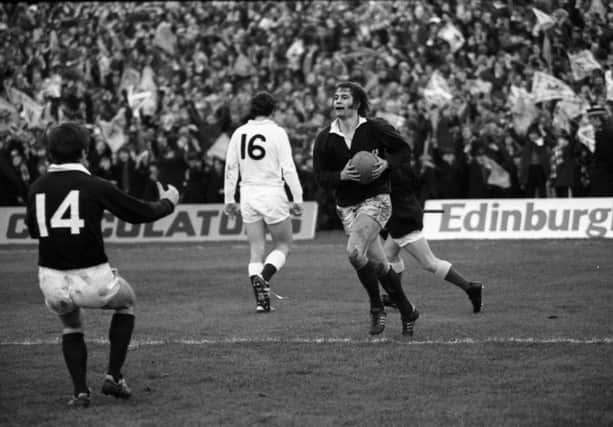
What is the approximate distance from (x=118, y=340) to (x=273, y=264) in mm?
5215

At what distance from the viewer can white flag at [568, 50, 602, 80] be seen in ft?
76.8

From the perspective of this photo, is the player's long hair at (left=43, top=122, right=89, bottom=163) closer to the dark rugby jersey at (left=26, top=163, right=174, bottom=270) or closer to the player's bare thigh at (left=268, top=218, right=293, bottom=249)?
the dark rugby jersey at (left=26, top=163, right=174, bottom=270)

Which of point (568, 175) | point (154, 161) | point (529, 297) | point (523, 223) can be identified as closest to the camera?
point (529, 297)

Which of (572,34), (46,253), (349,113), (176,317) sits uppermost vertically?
(572,34)

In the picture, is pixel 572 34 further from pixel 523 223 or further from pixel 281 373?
pixel 281 373

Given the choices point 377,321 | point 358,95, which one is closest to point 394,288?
point 377,321

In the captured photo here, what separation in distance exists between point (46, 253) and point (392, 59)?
1929 centimetres

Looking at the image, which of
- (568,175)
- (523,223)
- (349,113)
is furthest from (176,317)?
(568,175)

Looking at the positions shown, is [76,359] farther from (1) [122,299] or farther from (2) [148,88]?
(2) [148,88]

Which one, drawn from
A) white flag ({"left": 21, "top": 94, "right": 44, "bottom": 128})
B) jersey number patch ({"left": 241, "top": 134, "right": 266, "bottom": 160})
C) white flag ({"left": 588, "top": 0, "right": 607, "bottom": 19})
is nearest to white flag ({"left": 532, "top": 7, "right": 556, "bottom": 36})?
white flag ({"left": 588, "top": 0, "right": 607, "bottom": 19})

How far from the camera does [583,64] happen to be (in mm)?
23562

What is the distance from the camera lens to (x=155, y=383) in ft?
27.8

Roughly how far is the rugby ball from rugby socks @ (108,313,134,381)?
298 centimetres

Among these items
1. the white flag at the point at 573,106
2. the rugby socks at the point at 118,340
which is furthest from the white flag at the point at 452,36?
the rugby socks at the point at 118,340
